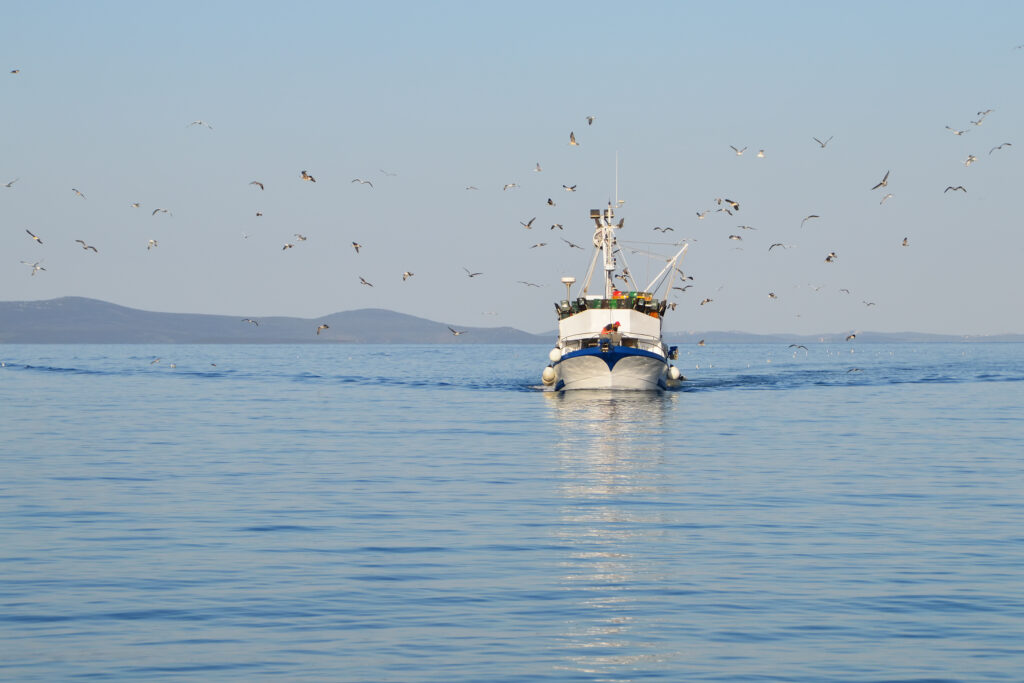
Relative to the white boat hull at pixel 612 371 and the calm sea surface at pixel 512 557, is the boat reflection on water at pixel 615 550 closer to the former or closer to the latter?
the calm sea surface at pixel 512 557

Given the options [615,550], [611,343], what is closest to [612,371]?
[611,343]

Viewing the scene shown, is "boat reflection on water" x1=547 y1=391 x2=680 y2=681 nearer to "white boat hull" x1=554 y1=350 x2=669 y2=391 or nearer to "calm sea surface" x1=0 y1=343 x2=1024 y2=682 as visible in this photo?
"calm sea surface" x1=0 y1=343 x2=1024 y2=682

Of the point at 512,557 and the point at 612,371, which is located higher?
the point at 612,371

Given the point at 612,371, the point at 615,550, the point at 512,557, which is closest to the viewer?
the point at 512,557

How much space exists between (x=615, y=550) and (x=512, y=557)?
241 cm

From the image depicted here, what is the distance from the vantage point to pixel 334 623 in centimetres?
2086

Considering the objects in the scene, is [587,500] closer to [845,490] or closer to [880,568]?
[845,490]

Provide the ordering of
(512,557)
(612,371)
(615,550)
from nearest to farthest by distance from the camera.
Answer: (512,557) < (615,550) < (612,371)

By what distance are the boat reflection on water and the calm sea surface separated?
0.10 meters

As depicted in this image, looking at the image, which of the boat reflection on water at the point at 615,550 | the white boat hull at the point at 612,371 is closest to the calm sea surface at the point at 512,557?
the boat reflection on water at the point at 615,550

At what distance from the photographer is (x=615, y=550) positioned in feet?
92.1

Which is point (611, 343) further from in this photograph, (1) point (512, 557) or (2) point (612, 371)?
(1) point (512, 557)

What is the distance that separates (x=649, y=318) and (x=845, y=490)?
60.5 meters

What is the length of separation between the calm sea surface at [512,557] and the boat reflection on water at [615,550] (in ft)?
0.32
